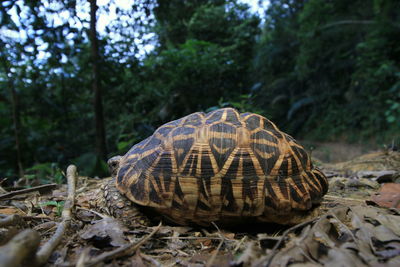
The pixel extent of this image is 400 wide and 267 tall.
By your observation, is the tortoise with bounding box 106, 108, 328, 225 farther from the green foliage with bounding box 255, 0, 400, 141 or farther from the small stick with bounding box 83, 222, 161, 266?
the green foliage with bounding box 255, 0, 400, 141

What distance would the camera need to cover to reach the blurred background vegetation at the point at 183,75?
4230 mm

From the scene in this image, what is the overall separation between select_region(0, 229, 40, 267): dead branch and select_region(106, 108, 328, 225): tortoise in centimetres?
85

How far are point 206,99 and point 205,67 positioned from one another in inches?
38.4

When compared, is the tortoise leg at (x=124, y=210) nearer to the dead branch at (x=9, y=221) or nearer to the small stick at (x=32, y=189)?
the dead branch at (x=9, y=221)

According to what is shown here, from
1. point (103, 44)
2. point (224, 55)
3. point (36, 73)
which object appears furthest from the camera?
point (224, 55)

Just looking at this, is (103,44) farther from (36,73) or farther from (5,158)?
(5,158)

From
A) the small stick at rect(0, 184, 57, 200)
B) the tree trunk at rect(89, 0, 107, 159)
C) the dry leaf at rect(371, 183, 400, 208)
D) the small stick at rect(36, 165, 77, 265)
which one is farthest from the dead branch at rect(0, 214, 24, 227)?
the tree trunk at rect(89, 0, 107, 159)

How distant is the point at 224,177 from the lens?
1.87 metres

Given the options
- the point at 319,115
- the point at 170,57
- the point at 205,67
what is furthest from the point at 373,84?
the point at 170,57

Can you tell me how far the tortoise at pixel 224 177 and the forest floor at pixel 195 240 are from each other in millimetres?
155

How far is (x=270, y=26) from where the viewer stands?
1548 centimetres

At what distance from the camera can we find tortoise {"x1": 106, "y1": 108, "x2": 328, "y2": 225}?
1844 mm

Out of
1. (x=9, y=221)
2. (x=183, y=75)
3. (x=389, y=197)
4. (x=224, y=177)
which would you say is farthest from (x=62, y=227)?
(x=183, y=75)

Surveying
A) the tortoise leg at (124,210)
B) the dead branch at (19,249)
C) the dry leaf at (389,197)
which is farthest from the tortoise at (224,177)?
the dead branch at (19,249)
